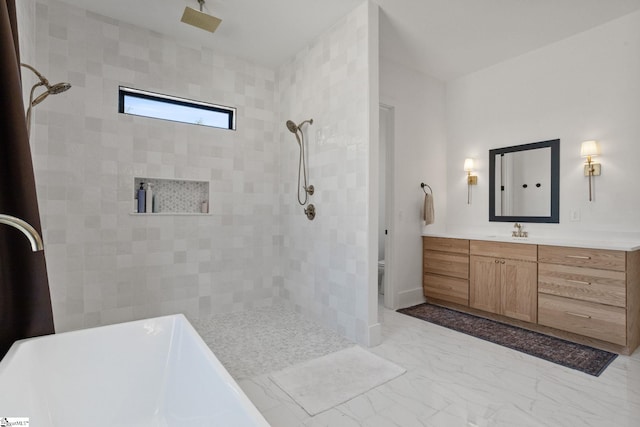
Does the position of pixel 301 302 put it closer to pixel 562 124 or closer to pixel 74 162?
pixel 74 162

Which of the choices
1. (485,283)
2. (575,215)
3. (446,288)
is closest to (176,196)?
(446,288)

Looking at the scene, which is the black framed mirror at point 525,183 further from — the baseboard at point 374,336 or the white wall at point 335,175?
the baseboard at point 374,336

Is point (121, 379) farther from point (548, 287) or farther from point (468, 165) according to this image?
point (468, 165)

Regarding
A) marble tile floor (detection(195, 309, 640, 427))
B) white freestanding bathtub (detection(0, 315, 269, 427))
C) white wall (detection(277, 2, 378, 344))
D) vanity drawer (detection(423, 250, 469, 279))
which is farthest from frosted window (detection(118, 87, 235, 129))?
vanity drawer (detection(423, 250, 469, 279))

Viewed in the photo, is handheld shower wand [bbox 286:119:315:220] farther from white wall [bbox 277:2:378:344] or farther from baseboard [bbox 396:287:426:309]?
baseboard [bbox 396:287:426:309]

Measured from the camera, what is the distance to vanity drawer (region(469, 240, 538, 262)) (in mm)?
2958

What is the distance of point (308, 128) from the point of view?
3312mm

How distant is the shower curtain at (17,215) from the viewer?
127 centimetres

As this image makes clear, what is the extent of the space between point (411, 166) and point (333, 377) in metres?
2.58

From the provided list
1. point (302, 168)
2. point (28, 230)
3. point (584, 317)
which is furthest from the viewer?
point (302, 168)

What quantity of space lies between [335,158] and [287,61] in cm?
145

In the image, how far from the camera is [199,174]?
328 centimetres

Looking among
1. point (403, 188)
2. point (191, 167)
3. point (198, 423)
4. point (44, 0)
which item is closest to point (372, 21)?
point (403, 188)

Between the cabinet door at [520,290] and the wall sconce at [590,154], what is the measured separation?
0.92 metres
